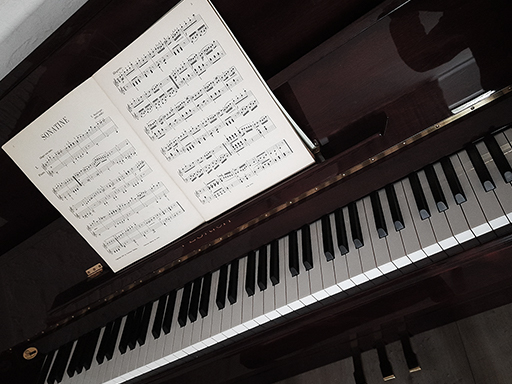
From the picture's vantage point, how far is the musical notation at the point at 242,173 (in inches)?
61.7

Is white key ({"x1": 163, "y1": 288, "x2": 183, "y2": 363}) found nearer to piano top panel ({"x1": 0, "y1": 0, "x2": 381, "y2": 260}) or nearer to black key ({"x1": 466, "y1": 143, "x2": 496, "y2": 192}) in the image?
piano top panel ({"x1": 0, "y1": 0, "x2": 381, "y2": 260})

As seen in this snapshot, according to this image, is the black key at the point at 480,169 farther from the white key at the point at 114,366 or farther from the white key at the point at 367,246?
the white key at the point at 114,366

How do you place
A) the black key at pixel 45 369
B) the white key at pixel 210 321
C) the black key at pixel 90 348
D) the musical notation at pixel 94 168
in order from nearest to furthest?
the musical notation at pixel 94 168 < the white key at pixel 210 321 < the black key at pixel 90 348 < the black key at pixel 45 369

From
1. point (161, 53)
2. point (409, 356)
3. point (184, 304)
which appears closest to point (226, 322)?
point (184, 304)

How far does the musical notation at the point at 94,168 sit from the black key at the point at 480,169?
46.3 inches

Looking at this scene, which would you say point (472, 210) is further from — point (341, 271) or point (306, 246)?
point (306, 246)

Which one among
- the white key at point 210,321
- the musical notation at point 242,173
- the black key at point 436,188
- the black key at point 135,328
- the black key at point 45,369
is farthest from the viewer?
the black key at point 45,369

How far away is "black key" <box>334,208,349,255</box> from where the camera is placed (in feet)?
5.27

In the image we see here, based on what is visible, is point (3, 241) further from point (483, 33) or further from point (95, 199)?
point (483, 33)

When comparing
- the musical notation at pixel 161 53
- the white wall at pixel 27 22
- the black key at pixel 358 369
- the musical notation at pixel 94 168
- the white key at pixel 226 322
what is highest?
the white wall at pixel 27 22

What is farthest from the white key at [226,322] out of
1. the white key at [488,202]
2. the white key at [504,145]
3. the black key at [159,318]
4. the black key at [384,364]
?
the white key at [504,145]

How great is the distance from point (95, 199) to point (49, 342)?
0.94 m

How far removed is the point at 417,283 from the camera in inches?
60.6

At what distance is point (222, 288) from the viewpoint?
186cm
